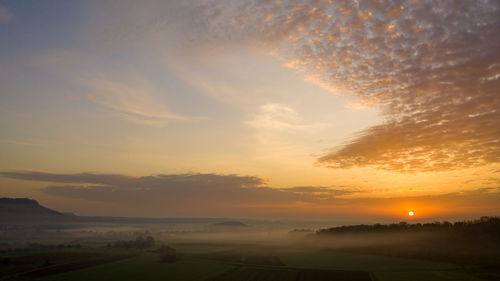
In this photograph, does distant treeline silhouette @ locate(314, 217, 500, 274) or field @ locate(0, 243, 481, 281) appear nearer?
field @ locate(0, 243, 481, 281)

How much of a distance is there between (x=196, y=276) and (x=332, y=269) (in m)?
41.1

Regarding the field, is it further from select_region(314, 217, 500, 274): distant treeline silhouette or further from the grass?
select_region(314, 217, 500, 274): distant treeline silhouette

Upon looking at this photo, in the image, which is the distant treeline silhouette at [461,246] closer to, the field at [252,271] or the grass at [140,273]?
the field at [252,271]

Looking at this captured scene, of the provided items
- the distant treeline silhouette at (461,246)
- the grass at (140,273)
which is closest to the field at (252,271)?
the grass at (140,273)

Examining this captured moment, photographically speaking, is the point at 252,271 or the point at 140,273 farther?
the point at 140,273

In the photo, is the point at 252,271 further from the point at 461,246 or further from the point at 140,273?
the point at 461,246

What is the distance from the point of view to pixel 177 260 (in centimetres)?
12219

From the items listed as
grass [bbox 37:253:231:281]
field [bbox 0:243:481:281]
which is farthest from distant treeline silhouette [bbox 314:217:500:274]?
grass [bbox 37:253:231:281]

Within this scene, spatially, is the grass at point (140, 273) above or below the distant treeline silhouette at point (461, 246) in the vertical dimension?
below

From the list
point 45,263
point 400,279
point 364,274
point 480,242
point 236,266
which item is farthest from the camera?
point 480,242

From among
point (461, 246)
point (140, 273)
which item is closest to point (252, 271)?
point (140, 273)

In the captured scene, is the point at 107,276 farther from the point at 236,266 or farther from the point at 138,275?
the point at 236,266

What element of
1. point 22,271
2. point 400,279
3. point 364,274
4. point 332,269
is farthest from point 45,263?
point 400,279

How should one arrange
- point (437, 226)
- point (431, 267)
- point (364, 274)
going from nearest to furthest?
point (364, 274), point (431, 267), point (437, 226)
